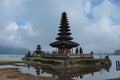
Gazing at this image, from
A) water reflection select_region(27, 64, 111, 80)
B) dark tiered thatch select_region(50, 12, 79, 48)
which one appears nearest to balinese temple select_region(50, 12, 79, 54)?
dark tiered thatch select_region(50, 12, 79, 48)

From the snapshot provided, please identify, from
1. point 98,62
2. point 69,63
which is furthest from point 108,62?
point 69,63

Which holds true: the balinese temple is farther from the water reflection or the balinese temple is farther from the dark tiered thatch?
the water reflection

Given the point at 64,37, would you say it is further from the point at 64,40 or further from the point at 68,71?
the point at 68,71

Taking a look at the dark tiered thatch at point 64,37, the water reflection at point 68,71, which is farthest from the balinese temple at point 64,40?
Result: the water reflection at point 68,71

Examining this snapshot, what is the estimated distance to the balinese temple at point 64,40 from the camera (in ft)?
242

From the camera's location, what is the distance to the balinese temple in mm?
73812

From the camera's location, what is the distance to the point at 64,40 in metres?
75.9

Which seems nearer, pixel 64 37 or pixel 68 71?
pixel 68 71

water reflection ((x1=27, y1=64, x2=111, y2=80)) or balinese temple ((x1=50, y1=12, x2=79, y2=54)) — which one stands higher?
balinese temple ((x1=50, y1=12, x2=79, y2=54))

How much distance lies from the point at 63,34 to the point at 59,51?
7035 millimetres

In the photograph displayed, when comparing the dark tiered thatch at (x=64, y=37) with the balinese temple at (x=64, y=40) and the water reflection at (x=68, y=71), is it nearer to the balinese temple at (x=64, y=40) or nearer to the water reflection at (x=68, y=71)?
the balinese temple at (x=64, y=40)

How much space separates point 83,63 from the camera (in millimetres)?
61188

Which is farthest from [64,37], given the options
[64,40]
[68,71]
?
[68,71]

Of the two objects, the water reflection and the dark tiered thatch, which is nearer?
the water reflection
